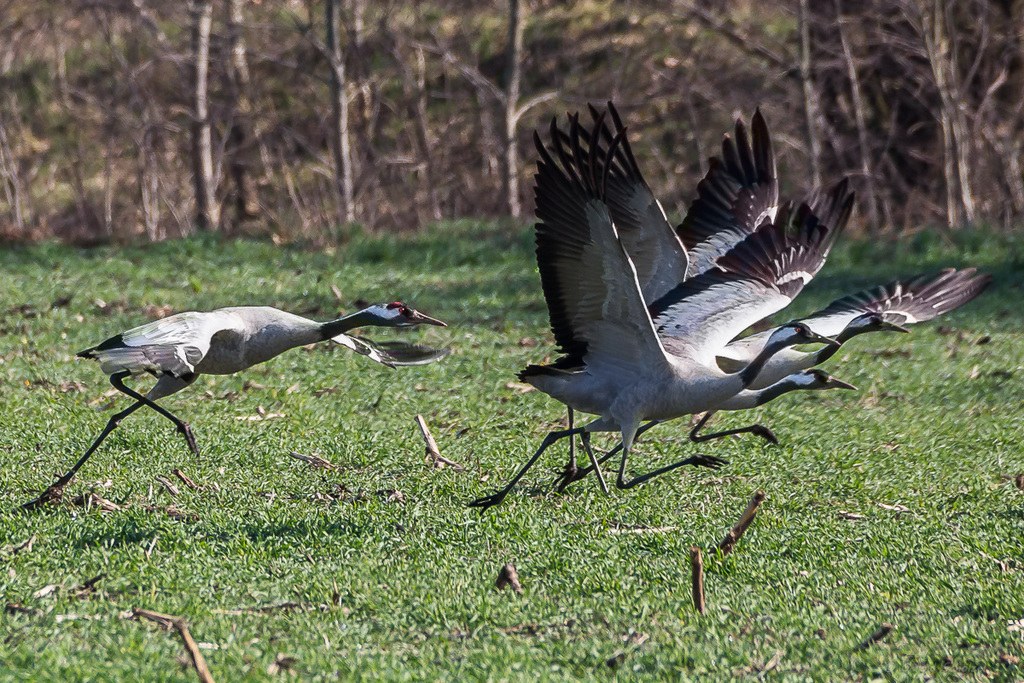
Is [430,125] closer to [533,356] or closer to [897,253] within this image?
[897,253]

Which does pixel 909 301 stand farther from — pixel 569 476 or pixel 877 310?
pixel 569 476

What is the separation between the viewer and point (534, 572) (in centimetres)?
505

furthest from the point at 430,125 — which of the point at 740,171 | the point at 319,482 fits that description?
the point at 319,482

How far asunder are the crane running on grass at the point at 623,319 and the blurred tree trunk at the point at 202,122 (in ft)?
41.1

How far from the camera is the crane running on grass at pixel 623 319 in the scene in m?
5.30

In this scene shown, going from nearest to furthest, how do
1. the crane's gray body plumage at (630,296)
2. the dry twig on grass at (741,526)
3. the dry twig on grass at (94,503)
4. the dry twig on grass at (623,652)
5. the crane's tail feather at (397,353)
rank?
1. the dry twig on grass at (623,652)
2. the dry twig on grass at (741,526)
3. the crane's gray body plumage at (630,296)
4. the dry twig on grass at (94,503)
5. the crane's tail feather at (397,353)

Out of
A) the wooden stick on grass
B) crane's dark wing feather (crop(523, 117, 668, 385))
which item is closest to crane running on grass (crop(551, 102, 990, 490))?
crane's dark wing feather (crop(523, 117, 668, 385))

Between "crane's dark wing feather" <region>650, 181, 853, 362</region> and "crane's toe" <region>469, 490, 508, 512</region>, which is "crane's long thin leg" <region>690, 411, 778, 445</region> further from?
"crane's toe" <region>469, 490, 508, 512</region>

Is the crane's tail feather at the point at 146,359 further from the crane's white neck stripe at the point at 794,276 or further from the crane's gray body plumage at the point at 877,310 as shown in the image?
the crane's white neck stripe at the point at 794,276

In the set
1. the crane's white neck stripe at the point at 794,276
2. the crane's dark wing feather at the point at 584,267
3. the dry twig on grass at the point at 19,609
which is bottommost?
the dry twig on grass at the point at 19,609

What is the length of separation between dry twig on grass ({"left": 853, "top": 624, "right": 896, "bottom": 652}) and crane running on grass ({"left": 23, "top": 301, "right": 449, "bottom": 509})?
2793mm

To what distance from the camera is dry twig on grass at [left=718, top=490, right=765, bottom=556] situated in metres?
4.79

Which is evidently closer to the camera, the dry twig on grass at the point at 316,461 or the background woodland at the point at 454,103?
the dry twig on grass at the point at 316,461

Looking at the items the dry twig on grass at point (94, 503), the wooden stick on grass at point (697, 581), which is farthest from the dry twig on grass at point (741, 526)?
the dry twig on grass at point (94, 503)
